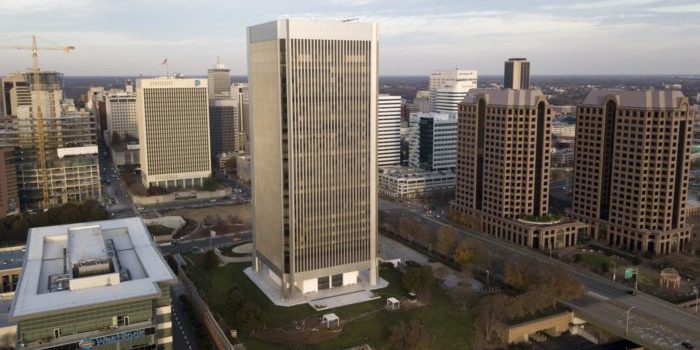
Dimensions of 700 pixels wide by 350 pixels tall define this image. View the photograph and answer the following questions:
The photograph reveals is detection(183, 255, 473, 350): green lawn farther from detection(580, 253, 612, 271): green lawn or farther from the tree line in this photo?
the tree line

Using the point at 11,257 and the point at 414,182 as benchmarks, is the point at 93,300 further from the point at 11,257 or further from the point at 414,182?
the point at 414,182

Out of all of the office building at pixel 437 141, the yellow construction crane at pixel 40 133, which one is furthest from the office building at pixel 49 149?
the office building at pixel 437 141

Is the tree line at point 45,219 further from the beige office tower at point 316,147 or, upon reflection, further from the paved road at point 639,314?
the paved road at point 639,314

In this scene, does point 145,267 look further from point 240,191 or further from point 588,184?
point 240,191

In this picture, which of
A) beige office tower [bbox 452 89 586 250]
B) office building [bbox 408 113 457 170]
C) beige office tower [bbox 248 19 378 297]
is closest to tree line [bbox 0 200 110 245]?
beige office tower [bbox 248 19 378 297]

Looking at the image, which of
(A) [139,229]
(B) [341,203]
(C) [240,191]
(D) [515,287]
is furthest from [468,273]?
(C) [240,191]
